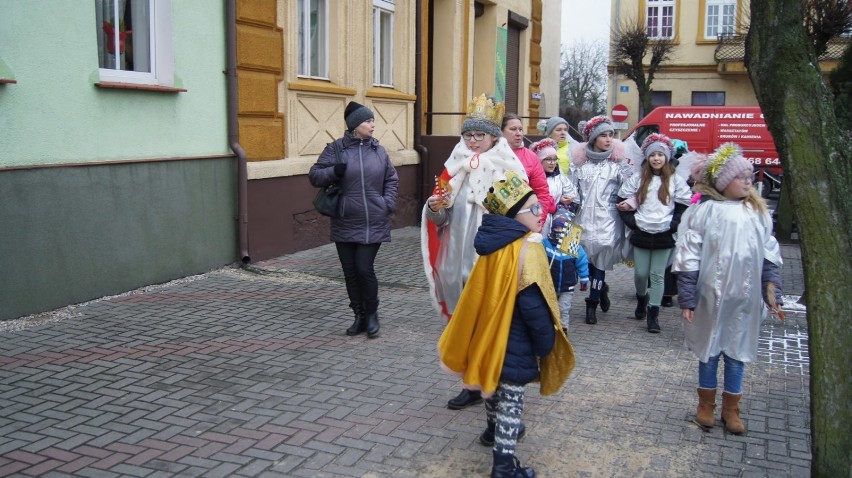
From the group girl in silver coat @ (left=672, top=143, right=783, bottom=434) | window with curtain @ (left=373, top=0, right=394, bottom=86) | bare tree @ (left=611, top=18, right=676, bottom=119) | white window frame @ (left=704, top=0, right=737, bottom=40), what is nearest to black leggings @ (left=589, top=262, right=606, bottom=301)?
girl in silver coat @ (left=672, top=143, right=783, bottom=434)

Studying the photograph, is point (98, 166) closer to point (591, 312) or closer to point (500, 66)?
point (591, 312)

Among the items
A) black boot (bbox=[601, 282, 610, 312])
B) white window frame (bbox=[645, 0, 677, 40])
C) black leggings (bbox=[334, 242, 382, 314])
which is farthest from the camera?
white window frame (bbox=[645, 0, 677, 40])

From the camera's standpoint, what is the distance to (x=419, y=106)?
13992 millimetres

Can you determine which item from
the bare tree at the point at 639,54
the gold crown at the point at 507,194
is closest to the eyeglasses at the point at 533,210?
the gold crown at the point at 507,194

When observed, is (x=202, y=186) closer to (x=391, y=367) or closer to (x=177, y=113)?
(x=177, y=113)

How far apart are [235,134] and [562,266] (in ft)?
16.8

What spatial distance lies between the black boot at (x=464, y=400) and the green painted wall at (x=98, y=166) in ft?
12.8

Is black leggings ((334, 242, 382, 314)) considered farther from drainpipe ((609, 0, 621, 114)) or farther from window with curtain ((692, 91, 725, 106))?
window with curtain ((692, 91, 725, 106))

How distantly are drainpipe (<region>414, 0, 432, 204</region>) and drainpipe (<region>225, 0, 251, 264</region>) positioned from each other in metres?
4.70

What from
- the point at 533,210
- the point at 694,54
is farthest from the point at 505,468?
the point at 694,54

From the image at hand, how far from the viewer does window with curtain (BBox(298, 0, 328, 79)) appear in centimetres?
1127

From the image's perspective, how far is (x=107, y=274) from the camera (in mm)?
7895

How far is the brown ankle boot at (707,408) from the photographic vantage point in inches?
197

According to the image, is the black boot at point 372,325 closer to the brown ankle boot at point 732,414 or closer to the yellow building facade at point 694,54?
the brown ankle boot at point 732,414
